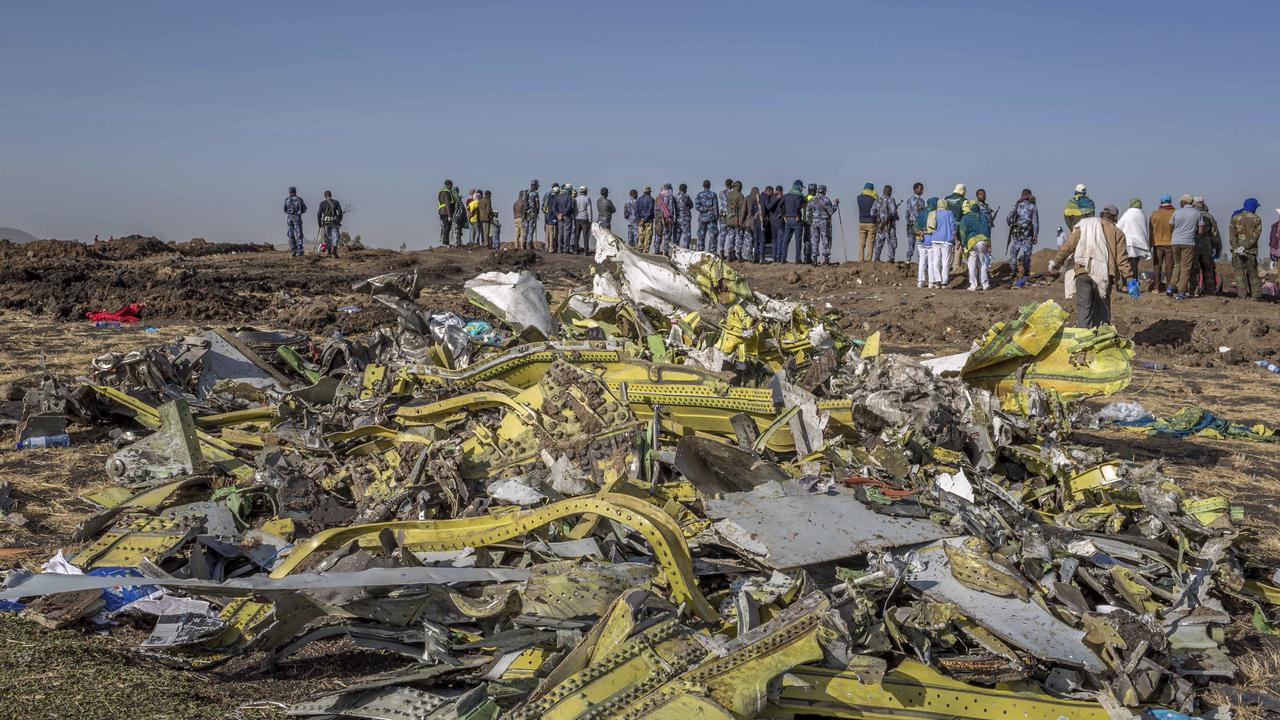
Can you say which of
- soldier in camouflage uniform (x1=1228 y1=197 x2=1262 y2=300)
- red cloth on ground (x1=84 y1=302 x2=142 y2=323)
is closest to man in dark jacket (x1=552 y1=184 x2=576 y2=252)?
red cloth on ground (x1=84 y1=302 x2=142 y2=323)

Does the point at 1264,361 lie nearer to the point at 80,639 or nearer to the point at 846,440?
the point at 846,440

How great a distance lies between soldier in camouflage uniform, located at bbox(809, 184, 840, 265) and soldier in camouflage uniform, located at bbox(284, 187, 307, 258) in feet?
37.1

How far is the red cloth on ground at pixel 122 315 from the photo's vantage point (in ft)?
41.1

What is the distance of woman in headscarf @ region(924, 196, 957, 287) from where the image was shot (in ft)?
53.1

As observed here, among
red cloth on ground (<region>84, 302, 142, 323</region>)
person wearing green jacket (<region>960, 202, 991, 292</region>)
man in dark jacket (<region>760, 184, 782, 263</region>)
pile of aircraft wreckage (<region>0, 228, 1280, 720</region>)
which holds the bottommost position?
pile of aircraft wreckage (<region>0, 228, 1280, 720</region>)

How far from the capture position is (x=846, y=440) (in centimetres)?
546

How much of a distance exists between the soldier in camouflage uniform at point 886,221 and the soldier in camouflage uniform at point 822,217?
1047mm

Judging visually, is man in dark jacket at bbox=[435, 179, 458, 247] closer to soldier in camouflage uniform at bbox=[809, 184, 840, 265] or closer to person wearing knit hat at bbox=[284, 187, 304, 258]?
person wearing knit hat at bbox=[284, 187, 304, 258]

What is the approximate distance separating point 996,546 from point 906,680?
1180 mm

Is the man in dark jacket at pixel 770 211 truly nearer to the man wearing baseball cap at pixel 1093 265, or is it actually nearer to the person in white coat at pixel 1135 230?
the person in white coat at pixel 1135 230

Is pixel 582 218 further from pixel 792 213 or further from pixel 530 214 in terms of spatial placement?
pixel 792 213

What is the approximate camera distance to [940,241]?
16.4 meters

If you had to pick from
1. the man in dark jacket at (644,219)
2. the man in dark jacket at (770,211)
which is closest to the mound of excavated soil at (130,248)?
the man in dark jacket at (644,219)

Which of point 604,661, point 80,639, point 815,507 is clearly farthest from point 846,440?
point 80,639
